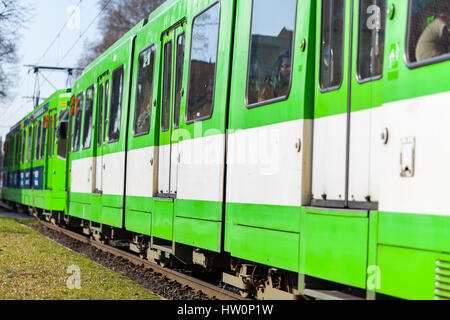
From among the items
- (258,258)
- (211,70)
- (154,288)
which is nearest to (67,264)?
(154,288)

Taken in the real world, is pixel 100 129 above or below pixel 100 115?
below

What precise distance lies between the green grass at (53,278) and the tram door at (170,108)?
4.38 feet

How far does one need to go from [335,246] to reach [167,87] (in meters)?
4.92

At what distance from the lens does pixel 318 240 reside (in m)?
5.09

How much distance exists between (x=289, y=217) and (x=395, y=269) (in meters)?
1.47

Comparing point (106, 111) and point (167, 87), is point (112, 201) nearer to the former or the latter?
point (106, 111)

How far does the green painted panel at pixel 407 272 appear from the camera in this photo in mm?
3959

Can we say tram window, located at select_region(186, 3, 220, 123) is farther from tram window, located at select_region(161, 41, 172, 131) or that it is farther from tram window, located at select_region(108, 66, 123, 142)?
tram window, located at select_region(108, 66, 123, 142)

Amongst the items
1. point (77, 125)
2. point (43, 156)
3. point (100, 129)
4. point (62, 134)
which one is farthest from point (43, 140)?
point (100, 129)

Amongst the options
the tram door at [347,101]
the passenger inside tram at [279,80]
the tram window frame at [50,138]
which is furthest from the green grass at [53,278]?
the tram window frame at [50,138]

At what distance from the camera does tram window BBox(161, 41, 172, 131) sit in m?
9.20

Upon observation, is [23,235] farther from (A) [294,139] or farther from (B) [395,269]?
(B) [395,269]

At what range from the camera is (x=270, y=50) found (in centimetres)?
614

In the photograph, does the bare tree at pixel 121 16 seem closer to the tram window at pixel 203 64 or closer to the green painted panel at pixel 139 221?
the green painted panel at pixel 139 221
